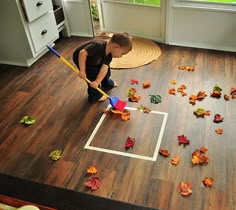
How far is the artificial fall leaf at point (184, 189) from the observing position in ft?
4.94

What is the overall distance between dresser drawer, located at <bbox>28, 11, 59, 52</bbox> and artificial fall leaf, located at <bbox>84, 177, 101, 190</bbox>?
1.55 metres

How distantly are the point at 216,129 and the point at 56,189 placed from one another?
1114 millimetres

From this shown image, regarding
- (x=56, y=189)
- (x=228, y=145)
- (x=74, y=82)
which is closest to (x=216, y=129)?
(x=228, y=145)

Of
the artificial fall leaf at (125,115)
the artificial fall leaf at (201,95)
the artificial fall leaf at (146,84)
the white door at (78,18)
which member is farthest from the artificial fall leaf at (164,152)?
the white door at (78,18)

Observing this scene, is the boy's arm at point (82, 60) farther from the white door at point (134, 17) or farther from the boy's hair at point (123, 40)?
the white door at point (134, 17)

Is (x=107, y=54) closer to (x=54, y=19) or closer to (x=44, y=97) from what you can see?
(x=44, y=97)

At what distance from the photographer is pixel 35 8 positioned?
250cm

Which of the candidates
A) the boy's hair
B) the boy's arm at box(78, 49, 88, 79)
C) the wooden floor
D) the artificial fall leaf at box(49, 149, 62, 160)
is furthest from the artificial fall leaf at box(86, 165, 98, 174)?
the boy's hair

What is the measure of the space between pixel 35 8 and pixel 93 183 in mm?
1716

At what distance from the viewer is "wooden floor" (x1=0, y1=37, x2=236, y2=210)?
5.12 ft

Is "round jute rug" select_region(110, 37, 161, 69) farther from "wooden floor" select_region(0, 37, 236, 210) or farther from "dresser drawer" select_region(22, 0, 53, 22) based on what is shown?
"dresser drawer" select_region(22, 0, 53, 22)

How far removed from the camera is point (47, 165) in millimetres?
1735

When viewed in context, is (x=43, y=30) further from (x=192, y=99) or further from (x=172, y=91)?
(x=192, y=99)

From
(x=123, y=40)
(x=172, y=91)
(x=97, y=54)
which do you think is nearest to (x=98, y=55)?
(x=97, y=54)
